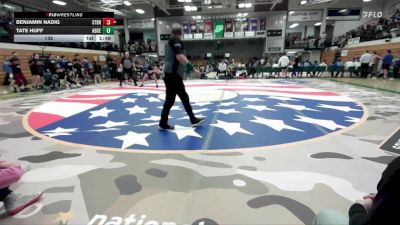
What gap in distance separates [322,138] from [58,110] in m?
6.07

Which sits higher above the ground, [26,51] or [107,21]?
[107,21]

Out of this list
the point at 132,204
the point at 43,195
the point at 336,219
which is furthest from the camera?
the point at 43,195

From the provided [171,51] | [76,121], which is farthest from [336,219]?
[76,121]

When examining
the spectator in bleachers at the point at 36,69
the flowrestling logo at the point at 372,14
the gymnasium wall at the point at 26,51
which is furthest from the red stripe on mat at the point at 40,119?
the flowrestling logo at the point at 372,14

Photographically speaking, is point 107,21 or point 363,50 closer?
point 107,21

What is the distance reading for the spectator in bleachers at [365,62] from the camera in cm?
1448

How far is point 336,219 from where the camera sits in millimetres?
1252

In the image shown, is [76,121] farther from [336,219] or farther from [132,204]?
[336,219]

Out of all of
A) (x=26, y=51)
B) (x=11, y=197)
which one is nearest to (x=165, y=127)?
(x=11, y=197)
